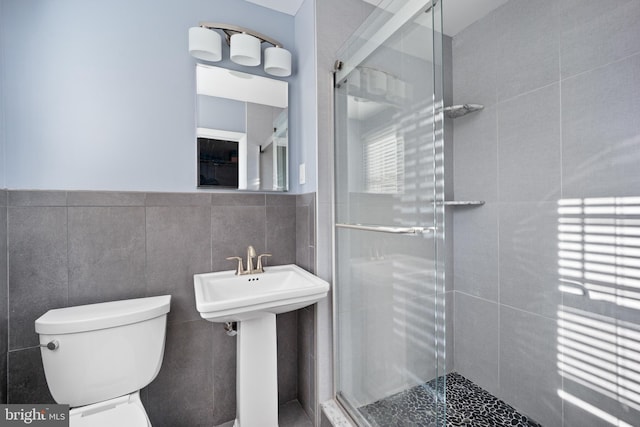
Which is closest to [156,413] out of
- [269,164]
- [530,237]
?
[269,164]

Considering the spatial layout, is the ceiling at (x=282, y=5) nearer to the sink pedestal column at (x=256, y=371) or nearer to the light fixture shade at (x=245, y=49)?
the light fixture shade at (x=245, y=49)

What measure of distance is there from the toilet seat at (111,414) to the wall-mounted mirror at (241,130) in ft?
3.35

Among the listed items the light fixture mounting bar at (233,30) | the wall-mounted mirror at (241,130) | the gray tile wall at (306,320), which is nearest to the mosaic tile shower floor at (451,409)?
the gray tile wall at (306,320)

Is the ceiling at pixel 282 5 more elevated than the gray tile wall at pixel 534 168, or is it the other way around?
the ceiling at pixel 282 5

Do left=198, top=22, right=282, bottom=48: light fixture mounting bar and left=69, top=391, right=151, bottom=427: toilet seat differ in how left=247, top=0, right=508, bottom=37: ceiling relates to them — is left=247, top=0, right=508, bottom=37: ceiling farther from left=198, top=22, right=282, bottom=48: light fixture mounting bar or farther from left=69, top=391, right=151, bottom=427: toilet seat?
left=69, top=391, right=151, bottom=427: toilet seat

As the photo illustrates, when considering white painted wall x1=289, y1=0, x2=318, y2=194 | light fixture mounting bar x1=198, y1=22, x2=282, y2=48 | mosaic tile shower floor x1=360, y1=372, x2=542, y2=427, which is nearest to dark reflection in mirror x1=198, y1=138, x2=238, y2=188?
white painted wall x1=289, y1=0, x2=318, y2=194

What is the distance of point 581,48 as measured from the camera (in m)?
1.37

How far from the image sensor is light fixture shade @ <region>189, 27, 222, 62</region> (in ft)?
4.76

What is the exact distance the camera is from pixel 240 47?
1.52m

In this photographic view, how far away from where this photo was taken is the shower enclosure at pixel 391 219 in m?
0.96

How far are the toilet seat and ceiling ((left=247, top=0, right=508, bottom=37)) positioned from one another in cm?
213

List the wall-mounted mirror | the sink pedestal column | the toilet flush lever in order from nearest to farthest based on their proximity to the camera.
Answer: the toilet flush lever → the sink pedestal column → the wall-mounted mirror

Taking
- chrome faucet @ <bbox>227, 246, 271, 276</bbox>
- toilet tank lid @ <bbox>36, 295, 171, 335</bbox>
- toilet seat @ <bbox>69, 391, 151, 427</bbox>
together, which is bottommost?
toilet seat @ <bbox>69, 391, 151, 427</bbox>

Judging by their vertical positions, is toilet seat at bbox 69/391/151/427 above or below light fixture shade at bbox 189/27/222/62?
below
